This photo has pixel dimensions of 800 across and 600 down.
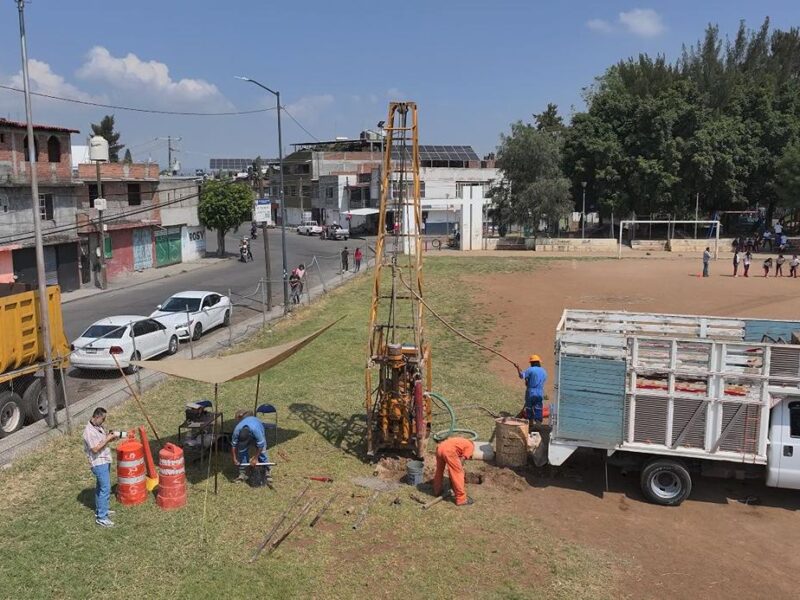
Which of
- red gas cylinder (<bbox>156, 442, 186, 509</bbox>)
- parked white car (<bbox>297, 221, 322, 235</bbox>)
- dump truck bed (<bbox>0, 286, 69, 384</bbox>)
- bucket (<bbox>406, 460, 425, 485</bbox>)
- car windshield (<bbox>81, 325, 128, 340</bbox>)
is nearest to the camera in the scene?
red gas cylinder (<bbox>156, 442, 186, 509</bbox>)

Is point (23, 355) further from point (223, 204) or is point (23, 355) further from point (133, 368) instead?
point (223, 204)

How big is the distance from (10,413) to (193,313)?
913 centimetres

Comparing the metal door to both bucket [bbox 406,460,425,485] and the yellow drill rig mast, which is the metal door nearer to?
the yellow drill rig mast

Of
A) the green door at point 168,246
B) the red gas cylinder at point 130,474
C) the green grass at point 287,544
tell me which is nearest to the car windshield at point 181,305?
the green grass at point 287,544

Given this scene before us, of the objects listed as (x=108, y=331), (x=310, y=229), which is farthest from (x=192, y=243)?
(x=108, y=331)

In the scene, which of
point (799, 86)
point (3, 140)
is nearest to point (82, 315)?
point (3, 140)

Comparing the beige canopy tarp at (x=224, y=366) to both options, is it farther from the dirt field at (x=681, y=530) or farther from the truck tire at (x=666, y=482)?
the truck tire at (x=666, y=482)

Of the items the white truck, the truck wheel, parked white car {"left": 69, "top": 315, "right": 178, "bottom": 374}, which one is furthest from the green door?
the white truck

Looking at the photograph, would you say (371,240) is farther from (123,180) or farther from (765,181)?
(765,181)

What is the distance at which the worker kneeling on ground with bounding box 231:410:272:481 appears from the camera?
10531mm

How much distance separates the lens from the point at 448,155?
3172 inches

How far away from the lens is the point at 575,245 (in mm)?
52594

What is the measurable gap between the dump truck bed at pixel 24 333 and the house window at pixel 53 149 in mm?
22888

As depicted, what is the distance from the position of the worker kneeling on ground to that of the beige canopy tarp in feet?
2.40
